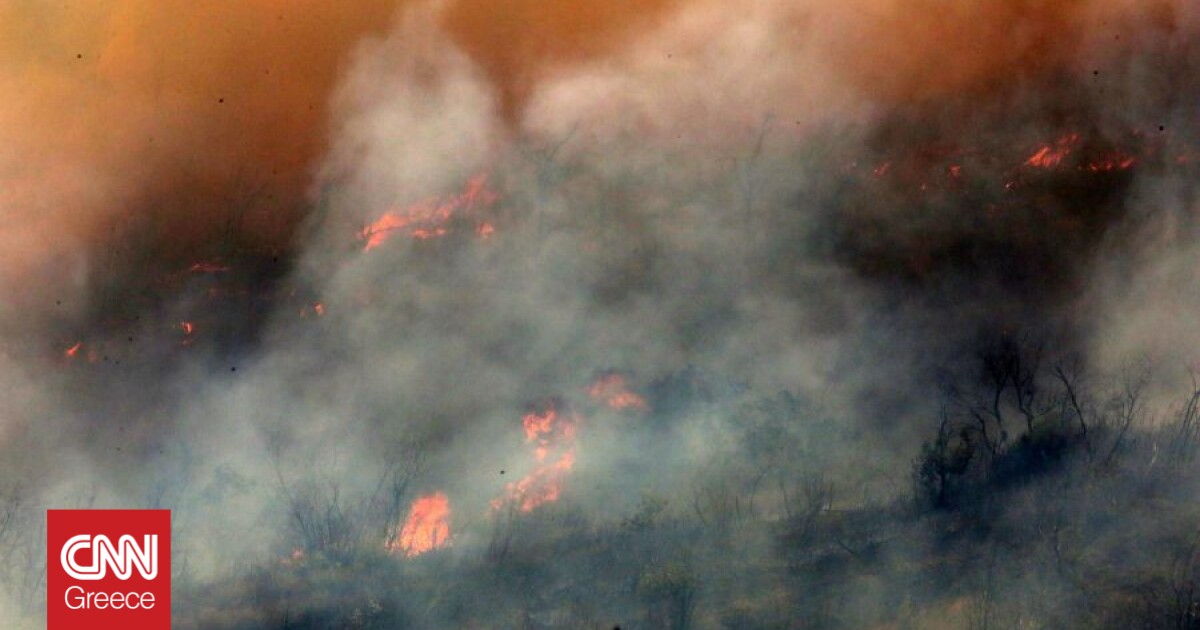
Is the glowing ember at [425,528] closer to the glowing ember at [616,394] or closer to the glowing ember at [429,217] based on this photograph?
the glowing ember at [616,394]

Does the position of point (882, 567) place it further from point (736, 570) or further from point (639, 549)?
point (639, 549)

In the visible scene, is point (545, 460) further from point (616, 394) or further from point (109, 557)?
point (109, 557)

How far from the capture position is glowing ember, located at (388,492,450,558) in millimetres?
72938

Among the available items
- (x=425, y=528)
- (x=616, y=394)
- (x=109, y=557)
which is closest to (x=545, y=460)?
(x=616, y=394)

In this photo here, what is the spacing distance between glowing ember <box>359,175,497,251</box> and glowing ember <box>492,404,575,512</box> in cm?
982

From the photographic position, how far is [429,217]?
74.0 metres

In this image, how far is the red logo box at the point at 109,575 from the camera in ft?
201

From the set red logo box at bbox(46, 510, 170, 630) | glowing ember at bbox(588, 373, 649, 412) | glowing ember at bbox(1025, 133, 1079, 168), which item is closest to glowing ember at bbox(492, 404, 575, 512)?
glowing ember at bbox(588, 373, 649, 412)

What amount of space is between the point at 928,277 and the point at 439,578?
1155 inches

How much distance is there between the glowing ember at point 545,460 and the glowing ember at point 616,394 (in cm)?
195

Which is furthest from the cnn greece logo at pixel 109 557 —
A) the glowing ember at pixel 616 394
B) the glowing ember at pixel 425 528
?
the glowing ember at pixel 616 394

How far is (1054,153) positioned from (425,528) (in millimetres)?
37402

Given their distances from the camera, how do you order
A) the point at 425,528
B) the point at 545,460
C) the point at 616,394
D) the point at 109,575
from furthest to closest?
the point at 616,394 < the point at 545,460 < the point at 425,528 < the point at 109,575

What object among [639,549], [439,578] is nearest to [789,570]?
[639,549]
